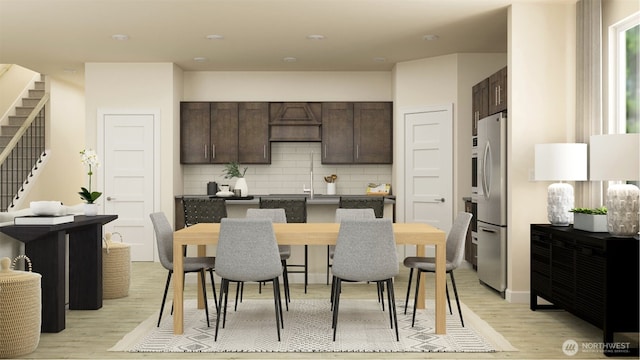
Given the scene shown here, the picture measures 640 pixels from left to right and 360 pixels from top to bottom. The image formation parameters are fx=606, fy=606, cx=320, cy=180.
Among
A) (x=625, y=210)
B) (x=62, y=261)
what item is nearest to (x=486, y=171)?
(x=625, y=210)

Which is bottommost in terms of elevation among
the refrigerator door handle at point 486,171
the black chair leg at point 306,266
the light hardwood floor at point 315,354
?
the light hardwood floor at point 315,354

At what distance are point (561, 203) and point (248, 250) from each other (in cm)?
268

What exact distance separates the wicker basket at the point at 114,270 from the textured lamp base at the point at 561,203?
159 inches

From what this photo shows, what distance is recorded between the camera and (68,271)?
5.41 metres

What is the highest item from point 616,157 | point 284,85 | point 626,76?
point 284,85

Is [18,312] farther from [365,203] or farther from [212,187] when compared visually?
[212,187]

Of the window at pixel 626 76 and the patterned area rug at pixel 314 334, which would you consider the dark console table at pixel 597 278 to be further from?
the window at pixel 626 76

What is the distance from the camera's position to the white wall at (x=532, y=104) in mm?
5746

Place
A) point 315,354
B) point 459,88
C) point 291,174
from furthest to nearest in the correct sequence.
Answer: point 291,174
point 459,88
point 315,354

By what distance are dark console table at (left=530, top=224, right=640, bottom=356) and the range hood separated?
15.2 ft

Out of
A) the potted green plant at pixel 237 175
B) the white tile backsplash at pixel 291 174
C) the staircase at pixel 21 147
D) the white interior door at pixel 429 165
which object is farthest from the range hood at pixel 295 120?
the staircase at pixel 21 147

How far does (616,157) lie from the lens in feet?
13.3

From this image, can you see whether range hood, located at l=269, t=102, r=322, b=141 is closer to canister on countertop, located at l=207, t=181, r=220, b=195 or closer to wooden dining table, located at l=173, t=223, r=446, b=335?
canister on countertop, located at l=207, t=181, r=220, b=195

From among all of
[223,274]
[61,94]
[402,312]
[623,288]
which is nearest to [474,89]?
[402,312]
